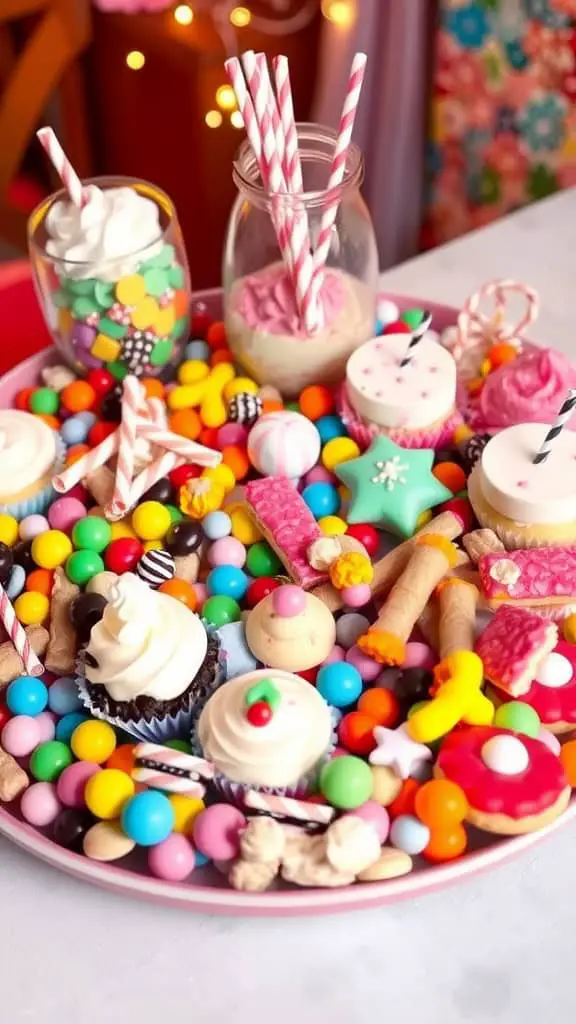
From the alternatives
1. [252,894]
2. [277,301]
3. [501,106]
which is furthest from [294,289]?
[501,106]

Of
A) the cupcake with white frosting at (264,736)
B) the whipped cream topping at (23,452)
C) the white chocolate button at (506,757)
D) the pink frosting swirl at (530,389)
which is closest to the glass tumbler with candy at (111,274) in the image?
the whipped cream topping at (23,452)

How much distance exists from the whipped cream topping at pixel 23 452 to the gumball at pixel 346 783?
0.39 m

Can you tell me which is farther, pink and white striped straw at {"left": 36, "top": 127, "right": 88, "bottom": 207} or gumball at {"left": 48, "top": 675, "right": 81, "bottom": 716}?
pink and white striped straw at {"left": 36, "top": 127, "right": 88, "bottom": 207}

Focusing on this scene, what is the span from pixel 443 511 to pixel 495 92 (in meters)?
1.00

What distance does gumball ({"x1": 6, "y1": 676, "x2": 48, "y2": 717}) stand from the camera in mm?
837

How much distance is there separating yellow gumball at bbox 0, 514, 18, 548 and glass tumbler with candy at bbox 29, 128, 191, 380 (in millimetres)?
203

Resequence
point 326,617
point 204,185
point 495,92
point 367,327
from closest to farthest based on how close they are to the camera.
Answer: point 326,617 < point 367,327 < point 495,92 < point 204,185

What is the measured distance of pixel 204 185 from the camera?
2035mm

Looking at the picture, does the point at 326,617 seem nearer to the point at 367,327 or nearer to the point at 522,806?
the point at 522,806

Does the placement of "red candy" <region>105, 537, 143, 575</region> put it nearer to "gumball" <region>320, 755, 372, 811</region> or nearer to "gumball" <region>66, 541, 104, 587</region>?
"gumball" <region>66, 541, 104, 587</region>

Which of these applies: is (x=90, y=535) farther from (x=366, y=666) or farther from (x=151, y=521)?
(x=366, y=666)

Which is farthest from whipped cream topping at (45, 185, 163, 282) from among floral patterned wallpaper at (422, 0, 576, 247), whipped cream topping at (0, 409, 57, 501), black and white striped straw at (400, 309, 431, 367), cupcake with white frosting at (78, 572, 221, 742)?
floral patterned wallpaper at (422, 0, 576, 247)

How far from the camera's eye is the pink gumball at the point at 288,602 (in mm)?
813

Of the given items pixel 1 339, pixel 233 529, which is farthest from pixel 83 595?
pixel 1 339
